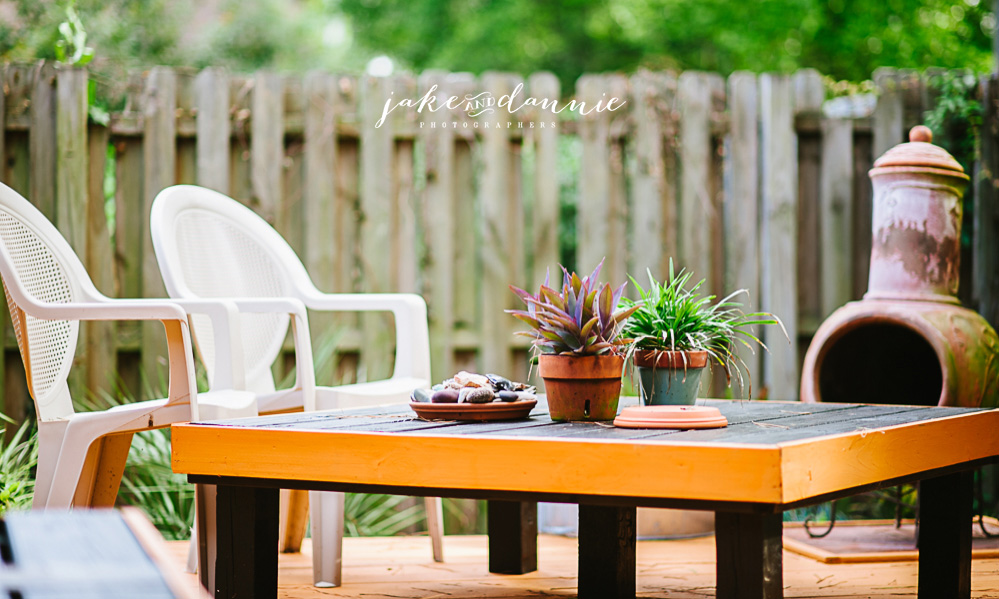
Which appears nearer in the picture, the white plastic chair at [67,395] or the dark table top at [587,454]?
the dark table top at [587,454]

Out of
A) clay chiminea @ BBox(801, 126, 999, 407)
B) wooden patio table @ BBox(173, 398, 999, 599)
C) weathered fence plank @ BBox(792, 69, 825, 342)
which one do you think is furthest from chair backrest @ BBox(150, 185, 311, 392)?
weathered fence plank @ BBox(792, 69, 825, 342)

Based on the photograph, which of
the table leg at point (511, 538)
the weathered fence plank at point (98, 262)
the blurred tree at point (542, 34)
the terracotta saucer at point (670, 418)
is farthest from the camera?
the blurred tree at point (542, 34)

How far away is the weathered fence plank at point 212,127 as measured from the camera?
3.60m

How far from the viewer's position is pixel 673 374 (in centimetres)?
201

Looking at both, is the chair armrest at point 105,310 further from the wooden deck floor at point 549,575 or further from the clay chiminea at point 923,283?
the clay chiminea at point 923,283

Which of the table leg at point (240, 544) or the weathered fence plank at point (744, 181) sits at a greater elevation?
→ the weathered fence plank at point (744, 181)

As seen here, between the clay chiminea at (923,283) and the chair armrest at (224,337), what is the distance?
1.61 metres

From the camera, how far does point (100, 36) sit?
8719 mm

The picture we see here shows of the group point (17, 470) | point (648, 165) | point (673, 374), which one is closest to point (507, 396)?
point (673, 374)

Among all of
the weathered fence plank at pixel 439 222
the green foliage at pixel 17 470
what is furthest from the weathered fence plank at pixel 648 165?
the green foliage at pixel 17 470

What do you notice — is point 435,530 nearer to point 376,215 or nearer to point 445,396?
point 445,396

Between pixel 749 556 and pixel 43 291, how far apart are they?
6.15 feet

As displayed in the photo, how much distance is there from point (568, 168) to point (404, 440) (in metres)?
3.81

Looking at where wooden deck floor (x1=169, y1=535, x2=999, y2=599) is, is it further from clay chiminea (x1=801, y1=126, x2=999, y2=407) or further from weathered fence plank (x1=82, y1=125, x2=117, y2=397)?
weathered fence plank (x1=82, y1=125, x2=117, y2=397)
